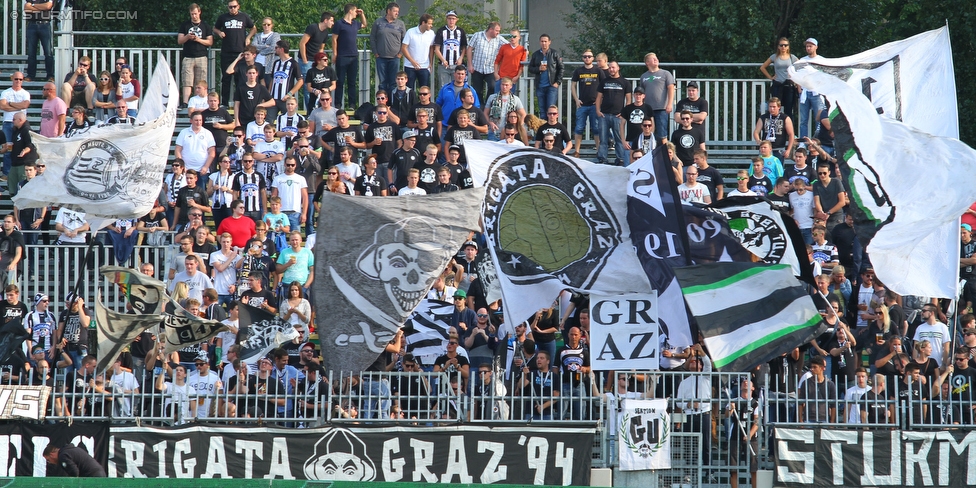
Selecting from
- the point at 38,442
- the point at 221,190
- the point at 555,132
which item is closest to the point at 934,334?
the point at 555,132

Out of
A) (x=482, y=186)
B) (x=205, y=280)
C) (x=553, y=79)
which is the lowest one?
(x=205, y=280)

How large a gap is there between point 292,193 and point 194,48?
5.19 meters

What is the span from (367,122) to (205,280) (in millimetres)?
5252

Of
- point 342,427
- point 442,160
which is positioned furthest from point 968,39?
point 342,427

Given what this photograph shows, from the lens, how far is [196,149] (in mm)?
23188

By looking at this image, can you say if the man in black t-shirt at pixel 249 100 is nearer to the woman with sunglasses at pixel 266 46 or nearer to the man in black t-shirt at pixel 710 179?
the woman with sunglasses at pixel 266 46

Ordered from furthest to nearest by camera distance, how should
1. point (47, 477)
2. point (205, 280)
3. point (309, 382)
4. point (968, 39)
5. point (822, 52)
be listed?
point (822, 52)
point (968, 39)
point (205, 280)
point (309, 382)
point (47, 477)

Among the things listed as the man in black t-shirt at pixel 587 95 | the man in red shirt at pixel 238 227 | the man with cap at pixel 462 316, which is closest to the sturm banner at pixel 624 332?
the man with cap at pixel 462 316

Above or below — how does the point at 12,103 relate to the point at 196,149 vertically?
above

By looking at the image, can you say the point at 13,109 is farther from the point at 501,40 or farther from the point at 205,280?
the point at 501,40

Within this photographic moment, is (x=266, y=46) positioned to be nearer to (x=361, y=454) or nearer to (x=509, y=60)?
(x=509, y=60)

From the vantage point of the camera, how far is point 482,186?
15.9 meters

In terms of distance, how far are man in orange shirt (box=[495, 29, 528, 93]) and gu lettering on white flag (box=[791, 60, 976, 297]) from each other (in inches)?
409

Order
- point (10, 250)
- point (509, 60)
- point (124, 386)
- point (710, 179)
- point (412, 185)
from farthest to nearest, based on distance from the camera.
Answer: point (509, 60) < point (710, 179) < point (412, 185) < point (10, 250) < point (124, 386)
